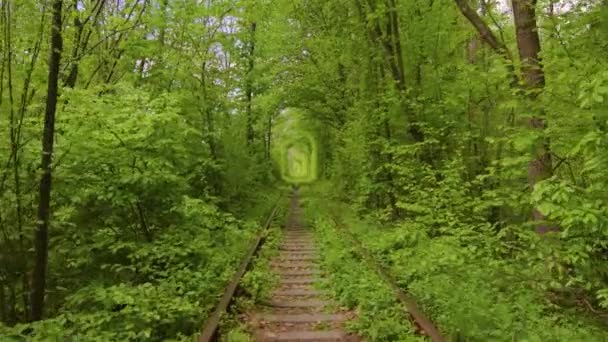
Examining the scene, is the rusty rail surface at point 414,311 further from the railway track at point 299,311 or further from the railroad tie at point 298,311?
the railroad tie at point 298,311

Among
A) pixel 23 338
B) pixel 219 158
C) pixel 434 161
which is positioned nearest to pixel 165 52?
pixel 219 158

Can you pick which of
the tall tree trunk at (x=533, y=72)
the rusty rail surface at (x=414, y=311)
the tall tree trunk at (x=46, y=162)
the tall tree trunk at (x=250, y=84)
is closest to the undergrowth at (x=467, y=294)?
the rusty rail surface at (x=414, y=311)

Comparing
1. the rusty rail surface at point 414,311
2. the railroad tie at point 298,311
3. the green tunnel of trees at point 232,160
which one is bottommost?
the railroad tie at point 298,311

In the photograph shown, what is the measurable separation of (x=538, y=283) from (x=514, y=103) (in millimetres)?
2172

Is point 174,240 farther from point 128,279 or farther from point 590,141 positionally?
point 590,141

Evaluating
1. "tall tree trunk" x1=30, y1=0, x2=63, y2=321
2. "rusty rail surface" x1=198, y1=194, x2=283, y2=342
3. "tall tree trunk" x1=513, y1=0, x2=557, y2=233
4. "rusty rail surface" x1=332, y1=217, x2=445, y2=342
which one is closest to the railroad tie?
"rusty rail surface" x1=198, y1=194, x2=283, y2=342

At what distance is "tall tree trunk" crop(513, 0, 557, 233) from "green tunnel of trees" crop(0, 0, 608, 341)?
27 mm

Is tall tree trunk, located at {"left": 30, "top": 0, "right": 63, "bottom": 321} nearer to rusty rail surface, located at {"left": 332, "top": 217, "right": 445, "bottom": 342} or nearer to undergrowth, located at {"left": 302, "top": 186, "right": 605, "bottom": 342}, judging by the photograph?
undergrowth, located at {"left": 302, "top": 186, "right": 605, "bottom": 342}

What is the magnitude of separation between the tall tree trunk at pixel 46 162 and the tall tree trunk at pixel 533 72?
544 centimetres

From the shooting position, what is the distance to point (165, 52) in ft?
38.4

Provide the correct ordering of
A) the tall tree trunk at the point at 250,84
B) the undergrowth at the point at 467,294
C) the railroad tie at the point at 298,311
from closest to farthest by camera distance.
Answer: the undergrowth at the point at 467,294
the railroad tie at the point at 298,311
the tall tree trunk at the point at 250,84

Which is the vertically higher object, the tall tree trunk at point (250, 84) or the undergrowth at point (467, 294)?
the tall tree trunk at point (250, 84)

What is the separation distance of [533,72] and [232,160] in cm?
1017

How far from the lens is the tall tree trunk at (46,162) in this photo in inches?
210
